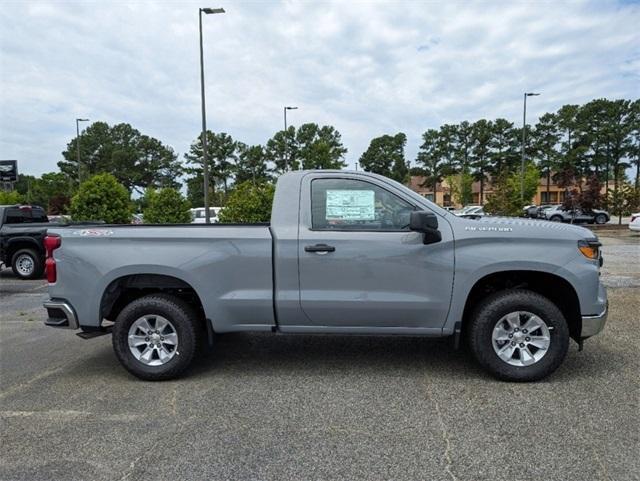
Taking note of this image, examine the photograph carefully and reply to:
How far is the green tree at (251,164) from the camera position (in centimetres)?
6912

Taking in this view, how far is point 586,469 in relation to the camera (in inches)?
113

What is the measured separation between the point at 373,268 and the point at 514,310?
4.13 feet

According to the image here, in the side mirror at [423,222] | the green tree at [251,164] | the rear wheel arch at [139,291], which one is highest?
the green tree at [251,164]

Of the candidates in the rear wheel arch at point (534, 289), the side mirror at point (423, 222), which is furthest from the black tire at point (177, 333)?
the rear wheel arch at point (534, 289)

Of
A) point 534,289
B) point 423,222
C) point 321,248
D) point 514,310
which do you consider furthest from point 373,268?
point 534,289

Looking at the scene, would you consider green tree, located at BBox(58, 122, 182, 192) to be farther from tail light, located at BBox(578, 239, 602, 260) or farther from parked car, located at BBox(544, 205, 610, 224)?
tail light, located at BBox(578, 239, 602, 260)

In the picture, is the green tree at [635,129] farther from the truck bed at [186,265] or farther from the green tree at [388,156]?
the truck bed at [186,265]

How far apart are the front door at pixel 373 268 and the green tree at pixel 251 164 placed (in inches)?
2582

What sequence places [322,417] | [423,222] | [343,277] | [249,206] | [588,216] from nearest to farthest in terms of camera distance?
[322,417]
[423,222]
[343,277]
[249,206]
[588,216]

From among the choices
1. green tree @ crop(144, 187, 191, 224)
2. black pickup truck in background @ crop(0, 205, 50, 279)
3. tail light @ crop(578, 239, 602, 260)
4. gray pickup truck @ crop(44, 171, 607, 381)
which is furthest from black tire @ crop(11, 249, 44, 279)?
tail light @ crop(578, 239, 602, 260)

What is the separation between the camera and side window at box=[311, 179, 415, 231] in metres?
4.27

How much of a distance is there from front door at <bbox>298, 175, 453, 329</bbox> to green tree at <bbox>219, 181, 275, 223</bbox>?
1168 cm

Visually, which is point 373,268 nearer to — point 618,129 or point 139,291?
point 139,291

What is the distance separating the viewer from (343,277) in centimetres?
422
